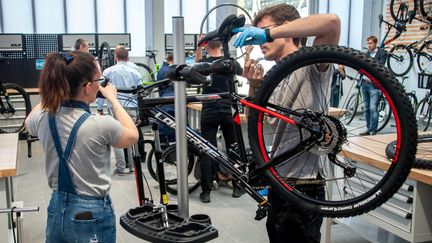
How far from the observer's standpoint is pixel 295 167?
1755 millimetres

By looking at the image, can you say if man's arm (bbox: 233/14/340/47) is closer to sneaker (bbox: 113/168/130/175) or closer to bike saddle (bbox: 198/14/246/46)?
bike saddle (bbox: 198/14/246/46)

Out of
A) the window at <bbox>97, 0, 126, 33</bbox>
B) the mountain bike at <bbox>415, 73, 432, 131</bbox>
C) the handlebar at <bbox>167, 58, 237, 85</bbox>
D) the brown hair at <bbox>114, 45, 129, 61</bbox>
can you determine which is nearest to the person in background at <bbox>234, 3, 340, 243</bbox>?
the handlebar at <bbox>167, 58, 237, 85</bbox>

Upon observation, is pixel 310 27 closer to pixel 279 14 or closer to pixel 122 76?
pixel 279 14

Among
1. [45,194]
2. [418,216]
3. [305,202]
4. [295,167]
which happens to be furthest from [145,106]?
[45,194]

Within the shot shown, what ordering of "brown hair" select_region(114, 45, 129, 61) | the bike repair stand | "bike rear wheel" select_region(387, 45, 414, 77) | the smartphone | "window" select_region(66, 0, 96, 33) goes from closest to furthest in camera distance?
the bike repair stand → the smartphone → "brown hair" select_region(114, 45, 129, 61) → "bike rear wheel" select_region(387, 45, 414, 77) → "window" select_region(66, 0, 96, 33)

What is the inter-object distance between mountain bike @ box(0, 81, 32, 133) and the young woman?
18.9 feet

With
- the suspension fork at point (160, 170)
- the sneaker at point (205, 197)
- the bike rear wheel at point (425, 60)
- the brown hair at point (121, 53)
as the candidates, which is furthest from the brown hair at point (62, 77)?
the bike rear wheel at point (425, 60)

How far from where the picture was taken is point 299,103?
5.60 ft

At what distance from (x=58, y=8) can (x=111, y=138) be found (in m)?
11.3

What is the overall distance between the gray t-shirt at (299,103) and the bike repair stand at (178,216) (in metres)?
0.41

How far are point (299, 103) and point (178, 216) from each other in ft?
2.13

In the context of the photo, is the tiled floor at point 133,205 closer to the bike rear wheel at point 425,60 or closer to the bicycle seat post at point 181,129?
the bicycle seat post at point 181,129

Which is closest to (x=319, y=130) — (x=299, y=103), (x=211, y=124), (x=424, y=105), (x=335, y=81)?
(x=299, y=103)

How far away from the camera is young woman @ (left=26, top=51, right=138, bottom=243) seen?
1.88 meters
